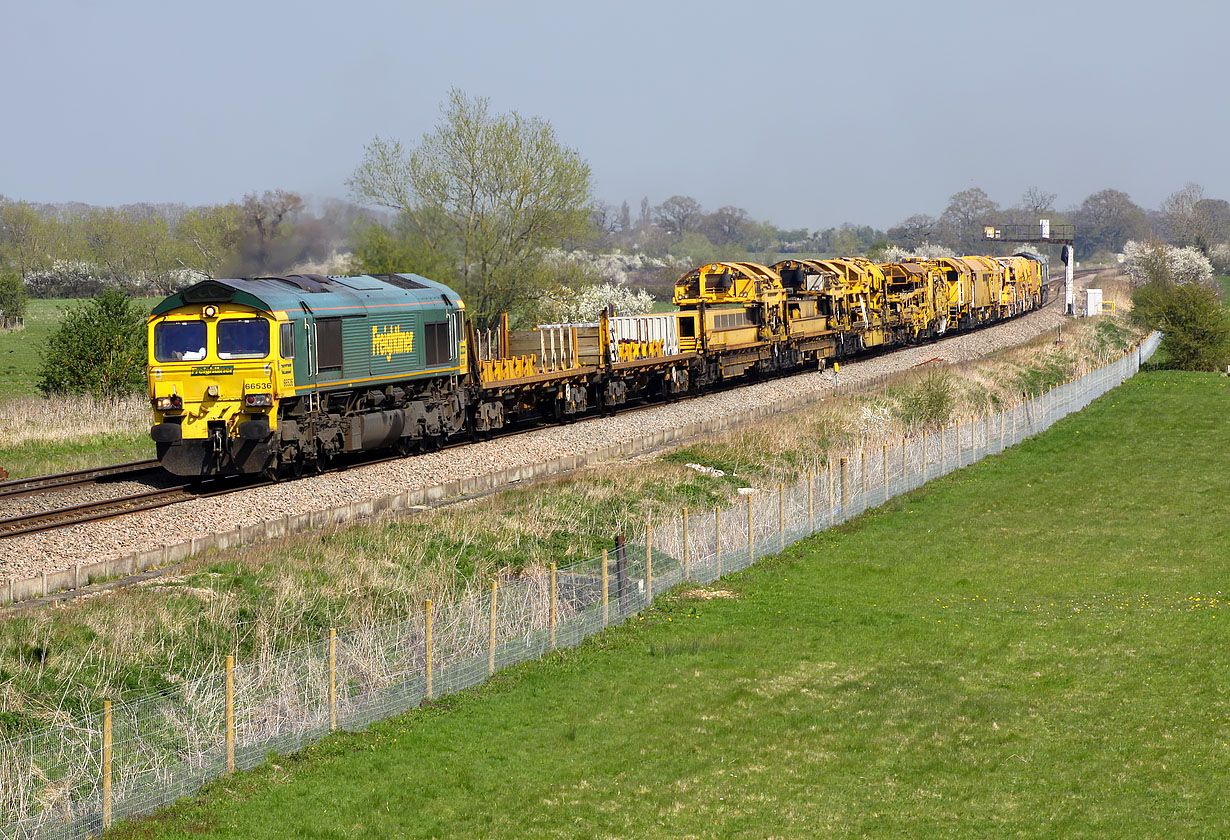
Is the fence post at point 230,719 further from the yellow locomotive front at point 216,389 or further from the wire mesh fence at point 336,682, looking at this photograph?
the yellow locomotive front at point 216,389

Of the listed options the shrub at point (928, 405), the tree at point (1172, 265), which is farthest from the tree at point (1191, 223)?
the shrub at point (928, 405)

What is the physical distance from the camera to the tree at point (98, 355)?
38.0m

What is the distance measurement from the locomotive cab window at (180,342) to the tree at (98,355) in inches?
565

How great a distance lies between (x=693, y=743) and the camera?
537 inches

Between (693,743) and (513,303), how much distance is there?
1815 inches

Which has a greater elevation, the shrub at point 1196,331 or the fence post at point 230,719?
the shrub at point 1196,331

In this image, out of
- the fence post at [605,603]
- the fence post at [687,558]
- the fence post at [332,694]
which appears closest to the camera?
the fence post at [332,694]

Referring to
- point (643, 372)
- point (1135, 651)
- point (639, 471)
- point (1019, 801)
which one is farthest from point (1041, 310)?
point (1019, 801)

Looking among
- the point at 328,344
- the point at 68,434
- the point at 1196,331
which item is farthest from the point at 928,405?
the point at 1196,331

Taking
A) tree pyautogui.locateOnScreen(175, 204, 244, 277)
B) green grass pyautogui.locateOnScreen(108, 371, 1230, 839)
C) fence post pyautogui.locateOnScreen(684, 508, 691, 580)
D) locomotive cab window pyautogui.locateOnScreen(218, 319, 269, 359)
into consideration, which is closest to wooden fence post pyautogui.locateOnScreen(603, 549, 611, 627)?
green grass pyautogui.locateOnScreen(108, 371, 1230, 839)

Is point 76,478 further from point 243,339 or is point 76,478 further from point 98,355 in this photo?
point 98,355

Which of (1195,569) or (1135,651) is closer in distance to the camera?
(1135,651)

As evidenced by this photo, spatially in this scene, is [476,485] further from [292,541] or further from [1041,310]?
[1041,310]

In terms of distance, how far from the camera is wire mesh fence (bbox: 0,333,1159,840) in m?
11.4
